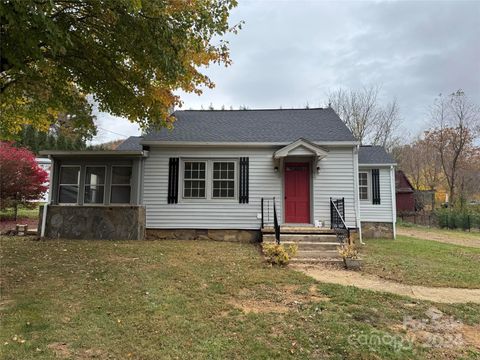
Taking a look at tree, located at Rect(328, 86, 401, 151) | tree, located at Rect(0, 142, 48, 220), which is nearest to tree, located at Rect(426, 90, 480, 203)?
tree, located at Rect(328, 86, 401, 151)

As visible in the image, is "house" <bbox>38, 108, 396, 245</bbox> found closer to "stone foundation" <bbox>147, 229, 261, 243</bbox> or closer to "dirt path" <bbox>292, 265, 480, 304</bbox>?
"stone foundation" <bbox>147, 229, 261, 243</bbox>

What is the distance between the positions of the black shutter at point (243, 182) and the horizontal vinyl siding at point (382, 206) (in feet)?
18.0

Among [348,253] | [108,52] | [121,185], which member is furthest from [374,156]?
[108,52]

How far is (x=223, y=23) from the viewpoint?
6.18 metres

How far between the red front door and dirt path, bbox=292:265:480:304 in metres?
3.78

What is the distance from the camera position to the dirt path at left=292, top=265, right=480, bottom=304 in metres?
4.89

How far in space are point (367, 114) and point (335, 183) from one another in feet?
63.8

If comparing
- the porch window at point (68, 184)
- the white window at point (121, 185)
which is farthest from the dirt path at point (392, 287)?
the porch window at point (68, 184)

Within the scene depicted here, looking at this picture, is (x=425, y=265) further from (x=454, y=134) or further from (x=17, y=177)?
(x=454, y=134)

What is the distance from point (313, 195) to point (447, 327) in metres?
6.51

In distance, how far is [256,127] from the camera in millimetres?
11539

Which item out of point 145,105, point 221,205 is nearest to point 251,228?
point 221,205

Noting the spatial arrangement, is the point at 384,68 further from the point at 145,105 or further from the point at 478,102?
the point at 145,105

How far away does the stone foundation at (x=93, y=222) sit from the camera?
973cm
